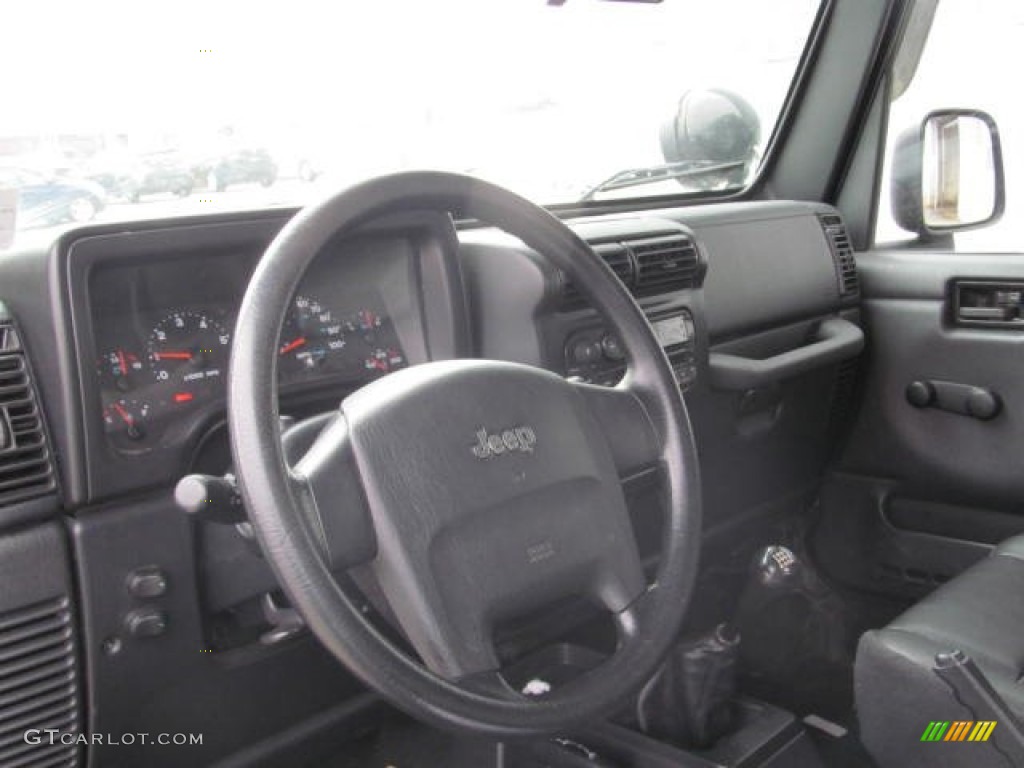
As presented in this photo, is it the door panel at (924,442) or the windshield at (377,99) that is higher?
the windshield at (377,99)

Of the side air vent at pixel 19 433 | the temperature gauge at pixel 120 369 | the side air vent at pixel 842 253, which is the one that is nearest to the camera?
the side air vent at pixel 19 433

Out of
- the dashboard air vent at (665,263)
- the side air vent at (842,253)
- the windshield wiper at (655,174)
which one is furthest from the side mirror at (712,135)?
the dashboard air vent at (665,263)

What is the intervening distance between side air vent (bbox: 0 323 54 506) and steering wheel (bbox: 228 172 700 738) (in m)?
0.45

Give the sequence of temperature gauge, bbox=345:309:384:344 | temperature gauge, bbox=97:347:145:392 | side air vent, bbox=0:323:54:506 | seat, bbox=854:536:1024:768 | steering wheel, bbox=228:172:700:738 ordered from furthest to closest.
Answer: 1. temperature gauge, bbox=345:309:384:344
2. seat, bbox=854:536:1024:768
3. temperature gauge, bbox=97:347:145:392
4. side air vent, bbox=0:323:54:506
5. steering wheel, bbox=228:172:700:738

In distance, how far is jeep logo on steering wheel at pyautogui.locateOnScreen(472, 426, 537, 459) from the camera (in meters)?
→ 1.17

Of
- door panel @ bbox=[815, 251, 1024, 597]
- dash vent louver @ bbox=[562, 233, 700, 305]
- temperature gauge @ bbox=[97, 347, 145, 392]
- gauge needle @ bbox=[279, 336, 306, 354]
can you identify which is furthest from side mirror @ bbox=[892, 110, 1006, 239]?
temperature gauge @ bbox=[97, 347, 145, 392]

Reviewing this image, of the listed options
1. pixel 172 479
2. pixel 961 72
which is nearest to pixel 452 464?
pixel 172 479

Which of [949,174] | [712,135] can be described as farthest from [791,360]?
[949,174]

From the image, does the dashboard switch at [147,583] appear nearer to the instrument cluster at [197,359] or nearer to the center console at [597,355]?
the instrument cluster at [197,359]

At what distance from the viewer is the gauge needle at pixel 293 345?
161 centimetres

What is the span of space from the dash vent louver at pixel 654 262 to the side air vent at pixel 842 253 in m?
0.64

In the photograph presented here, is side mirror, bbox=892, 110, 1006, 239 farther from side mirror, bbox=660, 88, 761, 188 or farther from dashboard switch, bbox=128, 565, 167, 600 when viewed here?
dashboard switch, bbox=128, 565, 167, 600

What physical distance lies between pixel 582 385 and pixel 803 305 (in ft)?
4.67

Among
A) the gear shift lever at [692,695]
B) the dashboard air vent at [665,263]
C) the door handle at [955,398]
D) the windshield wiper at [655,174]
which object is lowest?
the gear shift lever at [692,695]
